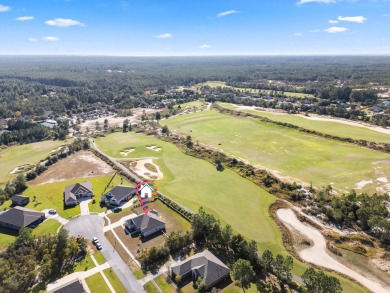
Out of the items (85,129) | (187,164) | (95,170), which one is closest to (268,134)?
(187,164)

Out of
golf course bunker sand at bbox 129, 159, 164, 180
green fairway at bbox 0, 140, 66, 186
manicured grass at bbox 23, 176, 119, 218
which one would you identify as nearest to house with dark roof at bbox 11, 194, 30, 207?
manicured grass at bbox 23, 176, 119, 218

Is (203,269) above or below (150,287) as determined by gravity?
above

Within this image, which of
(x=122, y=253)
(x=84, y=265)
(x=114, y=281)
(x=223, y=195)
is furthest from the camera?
(x=223, y=195)

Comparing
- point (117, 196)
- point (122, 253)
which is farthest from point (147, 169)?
point (122, 253)

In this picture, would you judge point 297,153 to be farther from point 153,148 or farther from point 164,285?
point 164,285

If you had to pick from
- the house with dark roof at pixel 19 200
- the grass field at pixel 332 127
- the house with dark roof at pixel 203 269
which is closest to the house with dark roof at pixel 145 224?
the house with dark roof at pixel 203 269

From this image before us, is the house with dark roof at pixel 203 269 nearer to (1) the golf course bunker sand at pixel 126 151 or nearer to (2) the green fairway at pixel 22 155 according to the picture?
(1) the golf course bunker sand at pixel 126 151
